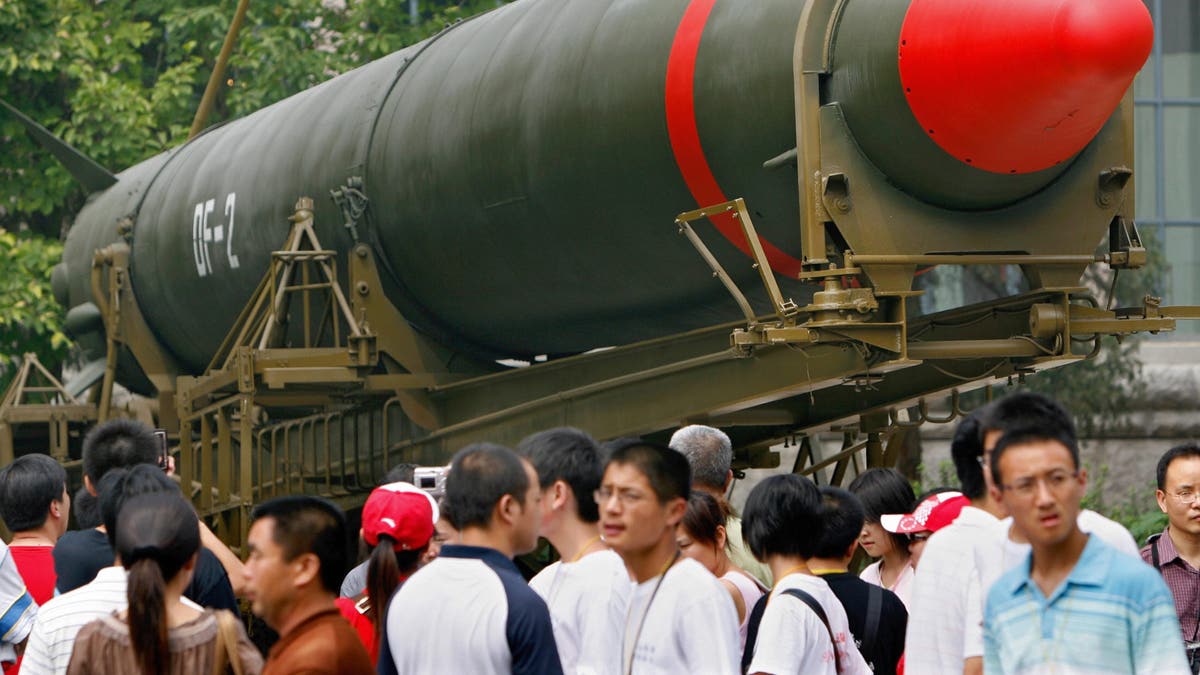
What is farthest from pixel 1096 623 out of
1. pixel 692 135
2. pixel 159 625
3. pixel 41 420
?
pixel 41 420

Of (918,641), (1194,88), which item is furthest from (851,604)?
(1194,88)

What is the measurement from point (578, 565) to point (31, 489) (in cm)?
241

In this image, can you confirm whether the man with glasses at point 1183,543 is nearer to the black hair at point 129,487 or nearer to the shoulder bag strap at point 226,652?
the black hair at point 129,487

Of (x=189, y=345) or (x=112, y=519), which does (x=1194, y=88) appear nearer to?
(x=189, y=345)

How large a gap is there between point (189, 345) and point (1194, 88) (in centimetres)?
1074

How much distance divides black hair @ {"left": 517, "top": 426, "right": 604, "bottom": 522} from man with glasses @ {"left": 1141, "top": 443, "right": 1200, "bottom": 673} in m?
2.17

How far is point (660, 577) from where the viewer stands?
4.73 m

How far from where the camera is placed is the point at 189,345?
1334 centimetres

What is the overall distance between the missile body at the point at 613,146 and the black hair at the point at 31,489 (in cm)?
282

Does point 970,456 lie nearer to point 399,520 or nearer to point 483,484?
point 483,484

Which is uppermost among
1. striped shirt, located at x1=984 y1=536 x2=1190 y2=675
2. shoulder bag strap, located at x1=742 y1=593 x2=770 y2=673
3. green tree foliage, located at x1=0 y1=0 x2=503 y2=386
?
green tree foliage, located at x1=0 y1=0 x2=503 y2=386

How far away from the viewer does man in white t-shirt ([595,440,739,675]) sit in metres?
4.59

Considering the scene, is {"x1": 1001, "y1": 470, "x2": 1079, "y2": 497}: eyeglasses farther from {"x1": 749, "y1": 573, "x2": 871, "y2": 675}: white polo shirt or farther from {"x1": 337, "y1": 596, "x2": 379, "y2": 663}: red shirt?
{"x1": 337, "y1": 596, "x2": 379, "y2": 663}: red shirt

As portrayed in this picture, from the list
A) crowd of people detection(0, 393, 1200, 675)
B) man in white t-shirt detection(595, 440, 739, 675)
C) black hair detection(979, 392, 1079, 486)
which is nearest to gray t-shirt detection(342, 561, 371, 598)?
crowd of people detection(0, 393, 1200, 675)
